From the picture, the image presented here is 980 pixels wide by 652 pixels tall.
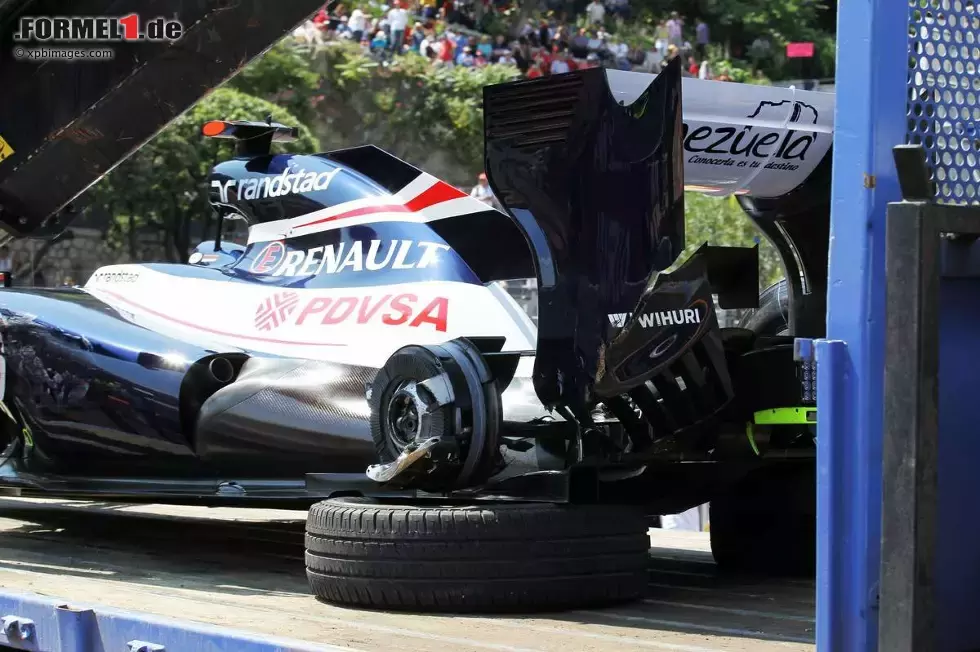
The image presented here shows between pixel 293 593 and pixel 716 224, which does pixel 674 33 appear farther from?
pixel 293 593

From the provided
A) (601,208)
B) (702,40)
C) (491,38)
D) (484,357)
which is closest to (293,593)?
(484,357)

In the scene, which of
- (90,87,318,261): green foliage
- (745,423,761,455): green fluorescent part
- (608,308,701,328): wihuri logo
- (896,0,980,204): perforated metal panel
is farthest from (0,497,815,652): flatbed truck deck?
(90,87,318,261): green foliage

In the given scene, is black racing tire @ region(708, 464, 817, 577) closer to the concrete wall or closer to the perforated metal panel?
the perforated metal panel

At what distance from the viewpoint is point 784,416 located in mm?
4402

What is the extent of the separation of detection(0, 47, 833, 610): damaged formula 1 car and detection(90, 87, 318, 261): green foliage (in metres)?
Answer: 14.8

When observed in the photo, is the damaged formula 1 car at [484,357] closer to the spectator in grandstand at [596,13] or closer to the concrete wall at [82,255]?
the concrete wall at [82,255]

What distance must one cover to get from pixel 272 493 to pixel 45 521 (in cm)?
240

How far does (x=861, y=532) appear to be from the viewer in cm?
207

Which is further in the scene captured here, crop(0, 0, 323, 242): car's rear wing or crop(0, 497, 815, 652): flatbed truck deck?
crop(0, 0, 323, 242): car's rear wing

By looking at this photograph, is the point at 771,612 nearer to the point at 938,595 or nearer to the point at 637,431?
the point at 637,431

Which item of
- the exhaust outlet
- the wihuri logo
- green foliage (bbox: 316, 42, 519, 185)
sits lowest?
the exhaust outlet

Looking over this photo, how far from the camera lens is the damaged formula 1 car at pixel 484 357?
12.6ft

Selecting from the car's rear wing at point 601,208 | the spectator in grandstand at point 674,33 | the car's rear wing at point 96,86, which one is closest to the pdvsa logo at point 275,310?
the car's rear wing at point 96,86

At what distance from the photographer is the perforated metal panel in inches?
85.9
